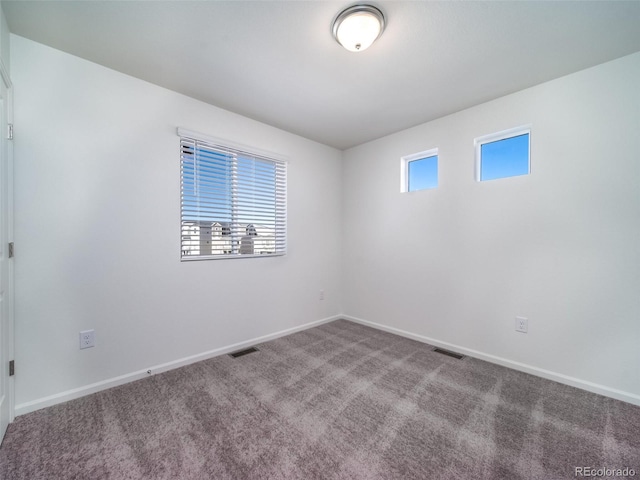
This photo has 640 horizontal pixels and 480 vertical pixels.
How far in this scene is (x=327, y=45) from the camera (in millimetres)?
1830

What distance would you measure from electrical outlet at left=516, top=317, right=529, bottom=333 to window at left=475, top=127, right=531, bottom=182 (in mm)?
1309

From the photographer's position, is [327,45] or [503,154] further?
[503,154]

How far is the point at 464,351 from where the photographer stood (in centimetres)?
271

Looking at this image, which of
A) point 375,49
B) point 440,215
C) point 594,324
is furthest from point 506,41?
point 594,324

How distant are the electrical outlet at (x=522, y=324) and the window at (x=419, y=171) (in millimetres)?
1535

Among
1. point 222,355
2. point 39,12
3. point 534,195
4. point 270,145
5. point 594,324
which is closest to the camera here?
point 39,12

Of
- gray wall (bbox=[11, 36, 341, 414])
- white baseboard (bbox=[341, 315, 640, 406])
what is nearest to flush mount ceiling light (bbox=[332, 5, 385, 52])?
gray wall (bbox=[11, 36, 341, 414])

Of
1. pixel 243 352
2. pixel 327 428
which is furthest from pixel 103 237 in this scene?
pixel 327 428

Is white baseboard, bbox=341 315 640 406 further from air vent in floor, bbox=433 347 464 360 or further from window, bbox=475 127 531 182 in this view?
window, bbox=475 127 531 182

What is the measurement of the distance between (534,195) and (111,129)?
140 inches

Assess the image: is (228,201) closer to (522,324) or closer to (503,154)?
(503,154)

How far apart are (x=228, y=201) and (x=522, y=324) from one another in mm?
3019

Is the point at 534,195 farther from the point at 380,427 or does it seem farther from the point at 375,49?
the point at 380,427

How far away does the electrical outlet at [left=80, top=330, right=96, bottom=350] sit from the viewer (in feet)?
6.45
